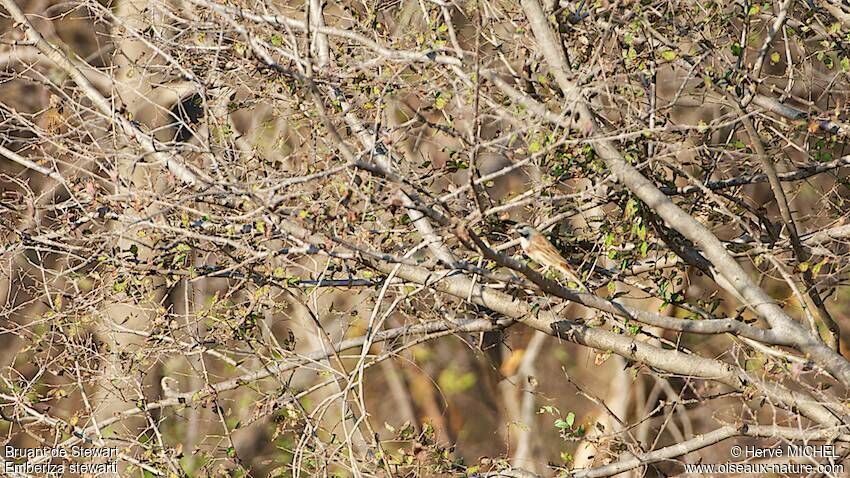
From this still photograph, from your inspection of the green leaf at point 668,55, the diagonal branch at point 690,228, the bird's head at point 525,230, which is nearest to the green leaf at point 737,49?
the green leaf at point 668,55

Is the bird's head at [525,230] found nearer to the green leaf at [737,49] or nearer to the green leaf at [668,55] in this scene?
the green leaf at [668,55]

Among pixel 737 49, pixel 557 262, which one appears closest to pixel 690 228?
pixel 557 262

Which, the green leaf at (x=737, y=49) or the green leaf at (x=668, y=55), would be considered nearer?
the green leaf at (x=668, y=55)

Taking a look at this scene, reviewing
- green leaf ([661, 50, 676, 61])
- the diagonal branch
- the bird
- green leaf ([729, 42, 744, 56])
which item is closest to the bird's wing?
the bird

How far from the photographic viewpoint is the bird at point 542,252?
163 inches

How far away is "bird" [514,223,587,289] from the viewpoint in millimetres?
4141

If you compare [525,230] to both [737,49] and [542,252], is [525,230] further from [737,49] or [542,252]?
[737,49]

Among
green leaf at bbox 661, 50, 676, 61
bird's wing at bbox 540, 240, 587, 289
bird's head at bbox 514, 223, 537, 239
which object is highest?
green leaf at bbox 661, 50, 676, 61

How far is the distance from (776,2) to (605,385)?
6803 millimetres

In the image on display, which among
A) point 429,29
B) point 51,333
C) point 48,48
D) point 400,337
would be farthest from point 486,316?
point 48,48

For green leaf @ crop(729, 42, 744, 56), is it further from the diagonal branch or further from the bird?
the bird

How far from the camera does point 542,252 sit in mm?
4195

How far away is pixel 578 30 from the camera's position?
4465 millimetres

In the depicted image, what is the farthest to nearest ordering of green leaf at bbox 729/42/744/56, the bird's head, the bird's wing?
green leaf at bbox 729/42/744/56, the bird's head, the bird's wing
